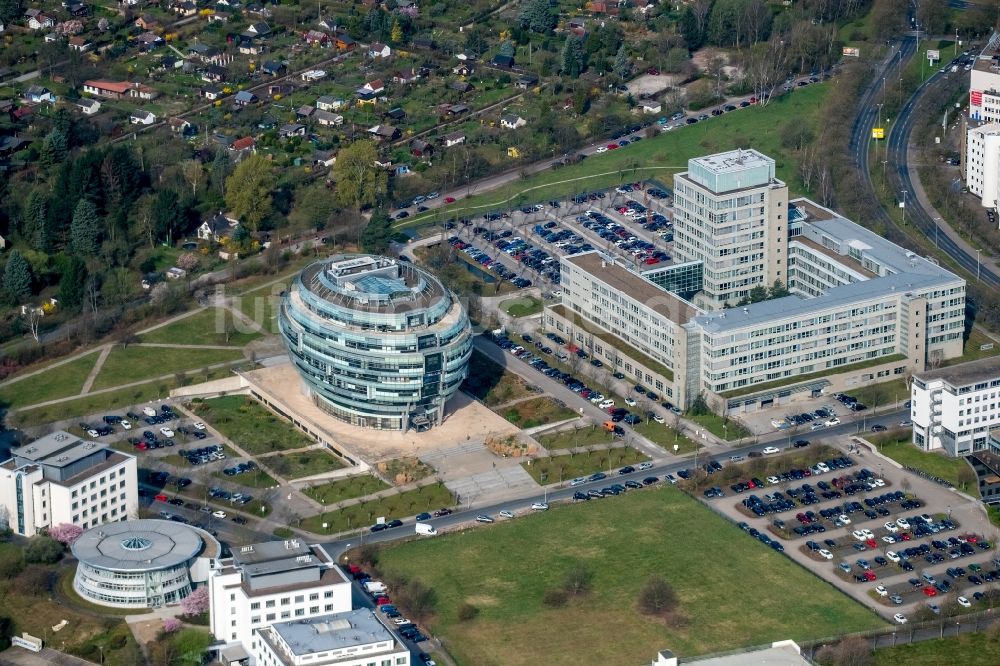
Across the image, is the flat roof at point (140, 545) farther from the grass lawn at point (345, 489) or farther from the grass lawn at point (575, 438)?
the grass lawn at point (575, 438)

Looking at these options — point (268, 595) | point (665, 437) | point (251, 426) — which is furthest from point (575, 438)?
point (268, 595)

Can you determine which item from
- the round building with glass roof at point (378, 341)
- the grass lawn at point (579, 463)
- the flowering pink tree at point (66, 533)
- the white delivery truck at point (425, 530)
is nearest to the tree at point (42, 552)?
the flowering pink tree at point (66, 533)

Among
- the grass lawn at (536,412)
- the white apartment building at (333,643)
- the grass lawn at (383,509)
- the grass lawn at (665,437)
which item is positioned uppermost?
the white apartment building at (333,643)

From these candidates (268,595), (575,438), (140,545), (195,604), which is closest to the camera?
(268,595)

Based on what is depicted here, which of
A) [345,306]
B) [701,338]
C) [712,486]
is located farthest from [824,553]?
[345,306]

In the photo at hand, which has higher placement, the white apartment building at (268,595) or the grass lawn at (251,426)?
the white apartment building at (268,595)

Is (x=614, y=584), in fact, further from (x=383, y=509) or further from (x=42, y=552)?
(x=42, y=552)

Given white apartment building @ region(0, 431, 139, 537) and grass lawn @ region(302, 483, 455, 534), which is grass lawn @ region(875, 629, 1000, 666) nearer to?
grass lawn @ region(302, 483, 455, 534)
